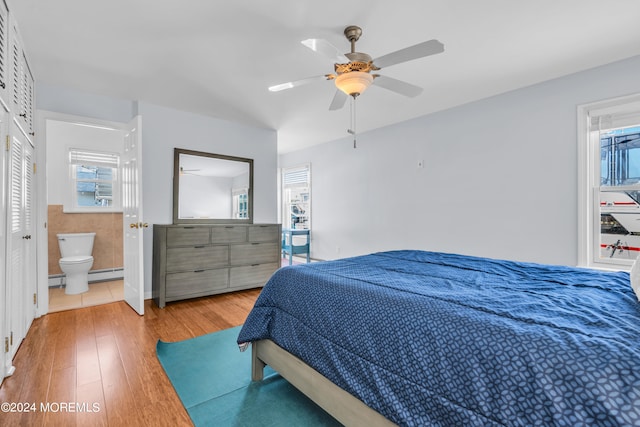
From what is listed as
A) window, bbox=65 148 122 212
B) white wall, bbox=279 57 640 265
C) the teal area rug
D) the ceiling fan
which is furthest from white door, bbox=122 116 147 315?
white wall, bbox=279 57 640 265

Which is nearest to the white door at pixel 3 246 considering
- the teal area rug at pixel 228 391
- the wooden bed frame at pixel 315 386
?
the teal area rug at pixel 228 391

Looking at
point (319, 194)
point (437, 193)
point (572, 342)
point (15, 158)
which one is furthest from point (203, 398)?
point (319, 194)

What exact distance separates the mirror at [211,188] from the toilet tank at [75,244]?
4.84ft

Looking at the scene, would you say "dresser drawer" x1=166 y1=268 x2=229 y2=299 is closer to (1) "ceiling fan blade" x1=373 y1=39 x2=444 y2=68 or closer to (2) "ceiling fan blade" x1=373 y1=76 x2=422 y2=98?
(2) "ceiling fan blade" x1=373 y1=76 x2=422 y2=98

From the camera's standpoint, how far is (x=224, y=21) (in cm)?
207

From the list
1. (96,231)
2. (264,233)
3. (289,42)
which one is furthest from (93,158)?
(289,42)

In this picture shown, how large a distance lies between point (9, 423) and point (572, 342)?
8.06ft

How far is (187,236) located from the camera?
348 centimetres

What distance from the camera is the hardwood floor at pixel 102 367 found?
1556mm

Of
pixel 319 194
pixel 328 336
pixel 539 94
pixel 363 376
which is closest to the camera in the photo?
pixel 363 376

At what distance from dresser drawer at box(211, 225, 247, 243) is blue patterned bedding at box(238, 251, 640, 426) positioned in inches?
84.4

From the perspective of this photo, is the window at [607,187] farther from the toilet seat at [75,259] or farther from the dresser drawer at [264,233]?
the toilet seat at [75,259]

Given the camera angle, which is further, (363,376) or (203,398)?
(203,398)

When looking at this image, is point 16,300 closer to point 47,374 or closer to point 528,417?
point 47,374
